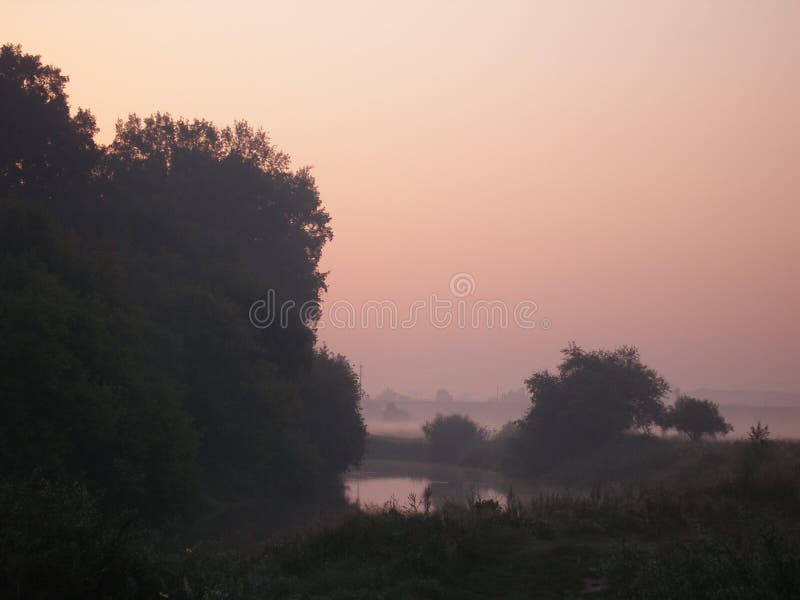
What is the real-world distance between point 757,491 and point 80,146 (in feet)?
138

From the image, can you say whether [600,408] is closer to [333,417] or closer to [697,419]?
[697,419]

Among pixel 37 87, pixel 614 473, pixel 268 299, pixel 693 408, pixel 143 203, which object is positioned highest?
pixel 37 87

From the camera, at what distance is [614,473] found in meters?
48.9

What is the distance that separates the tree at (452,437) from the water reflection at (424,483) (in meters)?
3.11

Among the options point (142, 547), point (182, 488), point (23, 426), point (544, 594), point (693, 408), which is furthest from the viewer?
point (693, 408)

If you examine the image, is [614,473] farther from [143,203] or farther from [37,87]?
[37,87]

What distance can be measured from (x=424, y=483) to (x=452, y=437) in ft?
82.0

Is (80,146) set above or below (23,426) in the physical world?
above

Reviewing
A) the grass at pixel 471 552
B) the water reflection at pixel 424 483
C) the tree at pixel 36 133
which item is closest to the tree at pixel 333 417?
the water reflection at pixel 424 483

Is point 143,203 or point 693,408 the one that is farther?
point 693,408

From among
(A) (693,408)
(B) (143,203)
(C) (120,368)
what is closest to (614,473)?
(A) (693,408)

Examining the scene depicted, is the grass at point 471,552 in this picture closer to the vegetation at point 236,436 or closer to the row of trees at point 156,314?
the vegetation at point 236,436

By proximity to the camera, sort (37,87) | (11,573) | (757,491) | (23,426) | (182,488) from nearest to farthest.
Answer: (11,573), (757,491), (23,426), (182,488), (37,87)

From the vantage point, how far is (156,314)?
39.3m
